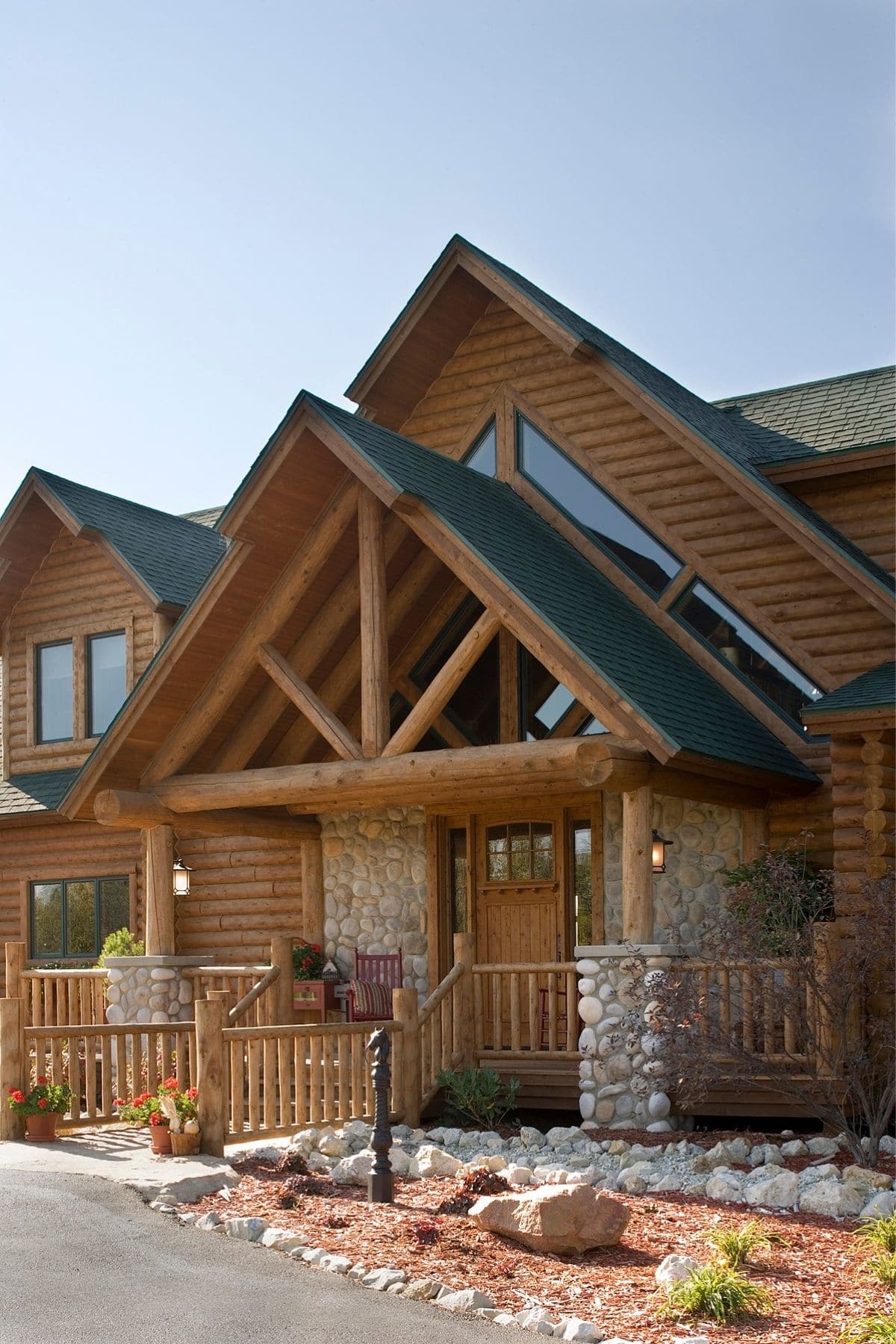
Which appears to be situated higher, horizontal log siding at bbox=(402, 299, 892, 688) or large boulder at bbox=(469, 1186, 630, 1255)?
horizontal log siding at bbox=(402, 299, 892, 688)

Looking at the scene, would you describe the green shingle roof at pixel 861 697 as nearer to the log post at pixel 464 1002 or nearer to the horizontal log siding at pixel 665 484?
the horizontal log siding at pixel 665 484

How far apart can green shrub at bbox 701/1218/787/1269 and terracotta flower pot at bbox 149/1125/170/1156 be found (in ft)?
14.5

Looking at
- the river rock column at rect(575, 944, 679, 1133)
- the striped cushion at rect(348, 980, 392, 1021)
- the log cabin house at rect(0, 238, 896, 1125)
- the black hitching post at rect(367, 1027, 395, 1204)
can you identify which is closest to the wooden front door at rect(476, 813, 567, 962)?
the log cabin house at rect(0, 238, 896, 1125)

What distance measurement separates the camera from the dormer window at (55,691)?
20.2 metres

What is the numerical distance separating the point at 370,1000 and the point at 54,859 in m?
6.42

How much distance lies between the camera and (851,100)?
466 inches

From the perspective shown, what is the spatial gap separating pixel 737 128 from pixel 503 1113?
8.98 metres

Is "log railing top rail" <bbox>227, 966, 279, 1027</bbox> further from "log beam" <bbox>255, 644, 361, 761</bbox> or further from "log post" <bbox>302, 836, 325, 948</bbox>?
"log beam" <bbox>255, 644, 361, 761</bbox>

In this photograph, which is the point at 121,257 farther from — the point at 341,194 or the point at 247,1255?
the point at 247,1255

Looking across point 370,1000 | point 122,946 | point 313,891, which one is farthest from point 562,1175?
point 122,946

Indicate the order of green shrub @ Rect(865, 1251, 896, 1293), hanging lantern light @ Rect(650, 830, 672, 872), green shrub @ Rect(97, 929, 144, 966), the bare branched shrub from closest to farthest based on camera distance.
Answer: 1. green shrub @ Rect(865, 1251, 896, 1293)
2. the bare branched shrub
3. hanging lantern light @ Rect(650, 830, 672, 872)
4. green shrub @ Rect(97, 929, 144, 966)

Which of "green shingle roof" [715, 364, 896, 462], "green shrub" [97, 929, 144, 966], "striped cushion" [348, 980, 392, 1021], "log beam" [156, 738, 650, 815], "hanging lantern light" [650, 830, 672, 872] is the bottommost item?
"striped cushion" [348, 980, 392, 1021]

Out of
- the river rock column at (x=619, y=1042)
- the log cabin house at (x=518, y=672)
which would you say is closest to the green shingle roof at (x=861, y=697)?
the log cabin house at (x=518, y=672)

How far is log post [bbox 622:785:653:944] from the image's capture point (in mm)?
12484
